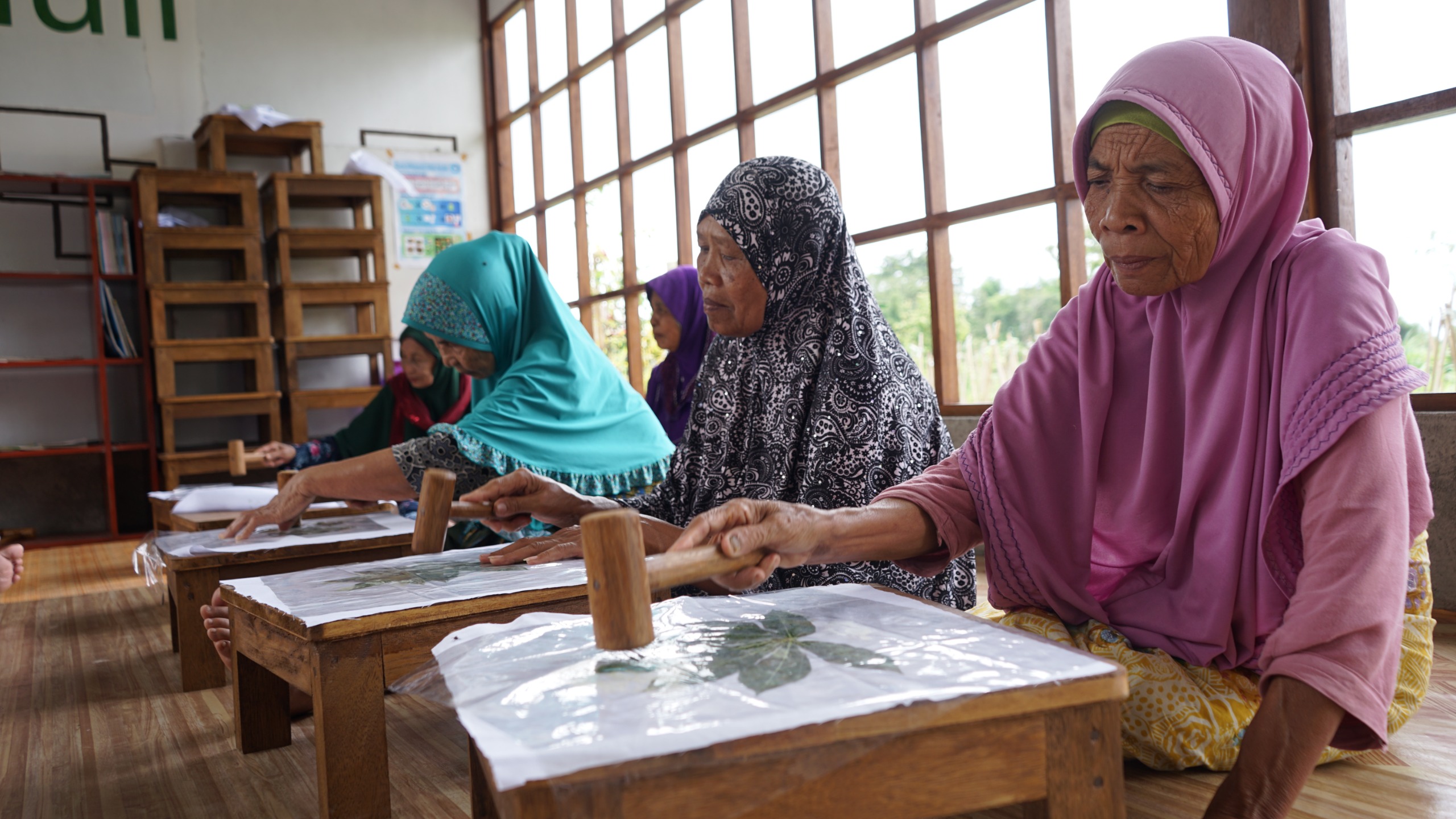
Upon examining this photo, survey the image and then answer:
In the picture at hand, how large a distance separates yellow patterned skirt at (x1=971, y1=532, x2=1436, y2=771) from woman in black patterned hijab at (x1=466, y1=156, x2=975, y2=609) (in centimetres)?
41

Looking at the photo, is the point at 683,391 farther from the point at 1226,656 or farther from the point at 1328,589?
the point at 1328,589

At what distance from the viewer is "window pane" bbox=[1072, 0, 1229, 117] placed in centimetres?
291

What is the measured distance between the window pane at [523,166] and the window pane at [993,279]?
290 cm

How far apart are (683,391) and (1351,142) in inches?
76.2

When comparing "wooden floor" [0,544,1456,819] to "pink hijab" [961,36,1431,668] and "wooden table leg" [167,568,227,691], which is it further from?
"pink hijab" [961,36,1431,668]

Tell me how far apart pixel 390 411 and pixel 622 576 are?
320 cm

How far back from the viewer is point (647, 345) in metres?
5.27

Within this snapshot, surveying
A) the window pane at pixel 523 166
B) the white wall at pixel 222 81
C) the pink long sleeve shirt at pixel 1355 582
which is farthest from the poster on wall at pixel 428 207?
the pink long sleeve shirt at pixel 1355 582

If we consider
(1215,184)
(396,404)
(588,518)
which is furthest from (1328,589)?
(396,404)

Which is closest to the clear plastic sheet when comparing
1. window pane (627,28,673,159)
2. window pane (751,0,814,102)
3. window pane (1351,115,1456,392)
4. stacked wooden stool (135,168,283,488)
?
window pane (1351,115,1456,392)

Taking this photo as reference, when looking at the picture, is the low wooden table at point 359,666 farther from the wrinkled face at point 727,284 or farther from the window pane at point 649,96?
the window pane at point 649,96

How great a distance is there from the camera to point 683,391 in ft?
11.0

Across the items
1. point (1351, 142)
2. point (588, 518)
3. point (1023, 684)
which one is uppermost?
point (1351, 142)

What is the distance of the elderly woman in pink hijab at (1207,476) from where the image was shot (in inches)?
35.9
